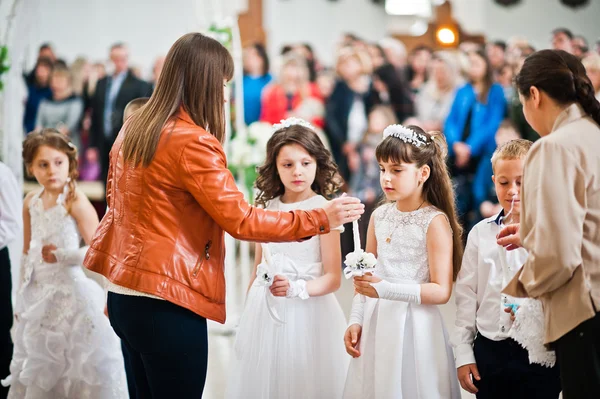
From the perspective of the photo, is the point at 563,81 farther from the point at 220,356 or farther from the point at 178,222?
the point at 220,356

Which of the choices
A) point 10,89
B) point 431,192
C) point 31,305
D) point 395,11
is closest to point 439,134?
point 431,192

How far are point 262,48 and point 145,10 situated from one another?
242 centimetres

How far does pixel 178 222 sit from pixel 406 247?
958 mm

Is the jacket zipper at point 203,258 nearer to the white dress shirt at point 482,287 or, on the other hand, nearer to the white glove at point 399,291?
the white glove at point 399,291

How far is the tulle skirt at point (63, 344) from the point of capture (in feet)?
10.9

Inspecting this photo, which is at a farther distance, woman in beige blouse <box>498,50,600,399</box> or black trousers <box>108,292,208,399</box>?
black trousers <box>108,292,208,399</box>

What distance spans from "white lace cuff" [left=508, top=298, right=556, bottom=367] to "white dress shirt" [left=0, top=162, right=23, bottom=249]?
2.37 meters

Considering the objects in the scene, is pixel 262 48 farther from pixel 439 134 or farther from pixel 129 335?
pixel 129 335

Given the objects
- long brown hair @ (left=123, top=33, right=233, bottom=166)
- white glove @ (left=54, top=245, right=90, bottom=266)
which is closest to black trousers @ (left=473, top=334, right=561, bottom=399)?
long brown hair @ (left=123, top=33, right=233, bottom=166)

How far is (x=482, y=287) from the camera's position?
2.55 m

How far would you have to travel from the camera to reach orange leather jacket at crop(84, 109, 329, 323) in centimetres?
214

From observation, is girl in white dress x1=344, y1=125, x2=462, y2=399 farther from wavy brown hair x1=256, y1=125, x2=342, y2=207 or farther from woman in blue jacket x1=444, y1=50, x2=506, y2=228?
woman in blue jacket x1=444, y1=50, x2=506, y2=228

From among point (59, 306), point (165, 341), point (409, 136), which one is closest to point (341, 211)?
point (409, 136)

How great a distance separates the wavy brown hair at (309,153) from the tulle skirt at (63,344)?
1002 mm
